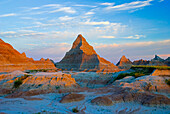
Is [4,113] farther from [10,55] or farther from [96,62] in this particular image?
[96,62]

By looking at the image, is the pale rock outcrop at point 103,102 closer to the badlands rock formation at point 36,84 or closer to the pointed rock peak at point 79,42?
the badlands rock formation at point 36,84

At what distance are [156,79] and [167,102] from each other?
776 centimetres

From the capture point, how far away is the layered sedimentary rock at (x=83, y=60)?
80688 millimetres

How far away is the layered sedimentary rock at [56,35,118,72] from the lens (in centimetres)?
8069

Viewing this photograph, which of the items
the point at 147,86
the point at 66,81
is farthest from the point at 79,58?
the point at 147,86

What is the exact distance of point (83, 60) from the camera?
297ft

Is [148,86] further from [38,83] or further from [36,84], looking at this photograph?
[36,84]

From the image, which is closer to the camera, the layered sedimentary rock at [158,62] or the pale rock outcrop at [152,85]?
the pale rock outcrop at [152,85]

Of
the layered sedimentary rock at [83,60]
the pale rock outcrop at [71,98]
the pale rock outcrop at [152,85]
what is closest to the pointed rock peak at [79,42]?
the layered sedimentary rock at [83,60]

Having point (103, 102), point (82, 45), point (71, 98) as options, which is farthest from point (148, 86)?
point (82, 45)

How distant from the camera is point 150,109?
1634 centimetres

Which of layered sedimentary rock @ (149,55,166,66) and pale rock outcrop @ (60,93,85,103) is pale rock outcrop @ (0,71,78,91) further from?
layered sedimentary rock @ (149,55,166,66)

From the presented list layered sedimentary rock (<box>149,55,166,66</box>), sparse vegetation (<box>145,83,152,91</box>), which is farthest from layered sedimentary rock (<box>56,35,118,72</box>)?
sparse vegetation (<box>145,83,152,91</box>)

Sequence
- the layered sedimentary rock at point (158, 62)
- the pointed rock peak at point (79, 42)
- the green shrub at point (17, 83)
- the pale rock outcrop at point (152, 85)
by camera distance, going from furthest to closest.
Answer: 1. the pointed rock peak at point (79, 42)
2. the layered sedimentary rock at point (158, 62)
3. the green shrub at point (17, 83)
4. the pale rock outcrop at point (152, 85)
